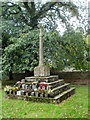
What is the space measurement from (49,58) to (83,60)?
317 cm

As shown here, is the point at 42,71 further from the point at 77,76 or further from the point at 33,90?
the point at 77,76

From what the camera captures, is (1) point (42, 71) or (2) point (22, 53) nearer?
(1) point (42, 71)

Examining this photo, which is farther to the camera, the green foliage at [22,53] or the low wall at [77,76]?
the low wall at [77,76]

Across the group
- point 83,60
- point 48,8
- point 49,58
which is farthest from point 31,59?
point 48,8

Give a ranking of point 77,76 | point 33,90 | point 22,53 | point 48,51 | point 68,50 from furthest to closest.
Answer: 1. point 77,76
2. point 68,50
3. point 48,51
4. point 22,53
5. point 33,90

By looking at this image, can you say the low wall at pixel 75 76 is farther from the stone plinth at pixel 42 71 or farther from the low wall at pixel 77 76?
the stone plinth at pixel 42 71

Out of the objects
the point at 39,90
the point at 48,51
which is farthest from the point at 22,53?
the point at 39,90

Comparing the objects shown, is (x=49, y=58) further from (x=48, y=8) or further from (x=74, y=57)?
(x=48, y=8)

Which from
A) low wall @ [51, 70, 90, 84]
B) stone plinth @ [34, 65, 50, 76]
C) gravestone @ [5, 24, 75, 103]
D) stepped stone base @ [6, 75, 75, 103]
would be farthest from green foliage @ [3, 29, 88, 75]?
stepped stone base @ [6, 75, 75, 103]

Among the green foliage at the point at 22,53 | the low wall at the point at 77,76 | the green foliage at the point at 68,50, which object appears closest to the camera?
the green foliage at the point at 22,53

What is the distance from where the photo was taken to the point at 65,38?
1145cm

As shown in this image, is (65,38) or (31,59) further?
(65,38)

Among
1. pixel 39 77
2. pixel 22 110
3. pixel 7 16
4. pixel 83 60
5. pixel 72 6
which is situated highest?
pixel 72 6

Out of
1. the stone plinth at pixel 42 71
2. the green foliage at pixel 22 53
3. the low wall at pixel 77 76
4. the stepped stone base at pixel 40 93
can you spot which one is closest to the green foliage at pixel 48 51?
the green foliage at pixel 22 53
